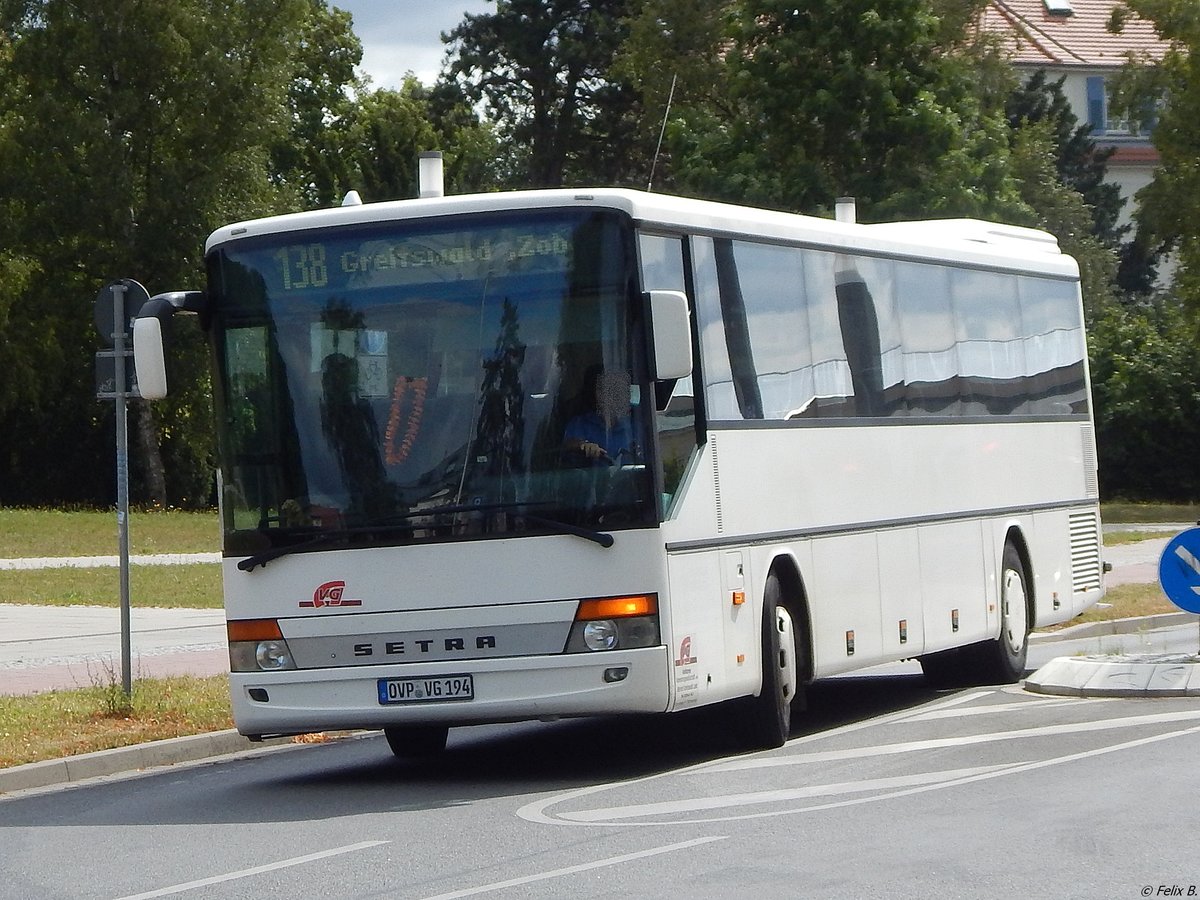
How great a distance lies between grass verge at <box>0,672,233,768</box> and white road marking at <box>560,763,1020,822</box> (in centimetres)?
447

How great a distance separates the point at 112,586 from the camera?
2983 cm

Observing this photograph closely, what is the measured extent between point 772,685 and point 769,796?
2185 mm

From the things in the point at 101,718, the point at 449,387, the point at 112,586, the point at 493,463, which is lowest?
the point at 101,718

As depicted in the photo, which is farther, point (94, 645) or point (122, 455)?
point (94, 645)

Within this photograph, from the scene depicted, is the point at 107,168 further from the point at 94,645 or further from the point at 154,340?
the point at 154,340

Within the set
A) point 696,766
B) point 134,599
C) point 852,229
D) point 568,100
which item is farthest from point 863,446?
point 568,100

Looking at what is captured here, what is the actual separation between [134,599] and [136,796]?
15764mm

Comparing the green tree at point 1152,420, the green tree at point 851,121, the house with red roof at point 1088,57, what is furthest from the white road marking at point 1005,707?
the house with red roof at point 1088,57

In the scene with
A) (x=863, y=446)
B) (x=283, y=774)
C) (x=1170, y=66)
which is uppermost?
(x=1170, y=66)

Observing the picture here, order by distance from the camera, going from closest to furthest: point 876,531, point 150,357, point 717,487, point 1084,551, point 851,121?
point 150,357
point 717,487
point 876,531
point 1084,551
point 851,121

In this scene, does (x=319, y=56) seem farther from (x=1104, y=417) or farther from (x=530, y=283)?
(x=530, y=283)

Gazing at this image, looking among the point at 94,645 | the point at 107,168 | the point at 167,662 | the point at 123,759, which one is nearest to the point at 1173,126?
the point at 107,168

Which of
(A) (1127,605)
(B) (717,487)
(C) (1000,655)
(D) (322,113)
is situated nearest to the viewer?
(B) (717,487)

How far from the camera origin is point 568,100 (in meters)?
64.9
